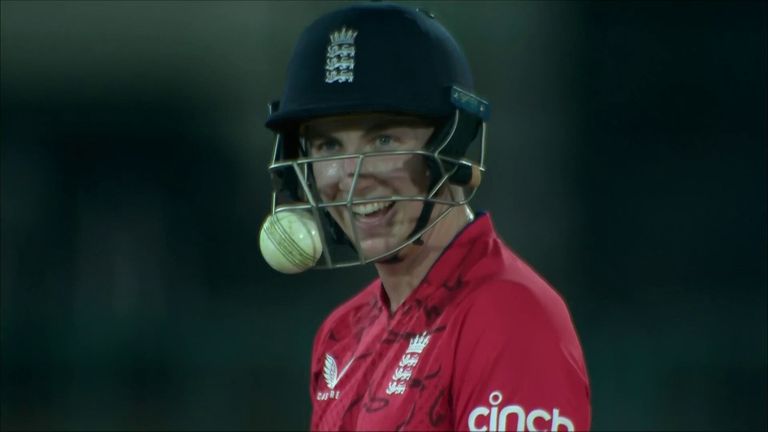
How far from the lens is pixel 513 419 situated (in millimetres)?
1631

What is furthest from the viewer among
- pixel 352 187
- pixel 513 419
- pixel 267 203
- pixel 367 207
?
pixel 267 203

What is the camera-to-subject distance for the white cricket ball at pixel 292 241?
6.74 ft

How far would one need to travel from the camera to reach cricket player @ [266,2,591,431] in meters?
1.75

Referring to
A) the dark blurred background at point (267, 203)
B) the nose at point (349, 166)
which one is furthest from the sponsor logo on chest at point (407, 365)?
the dark blurred background at point (267, 203)

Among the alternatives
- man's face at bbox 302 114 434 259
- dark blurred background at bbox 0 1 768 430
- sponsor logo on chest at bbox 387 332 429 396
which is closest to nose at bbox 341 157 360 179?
man's face at bbox 302 114 434 259

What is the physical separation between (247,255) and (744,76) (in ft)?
6.38

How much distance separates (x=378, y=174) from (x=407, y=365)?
1.14ft

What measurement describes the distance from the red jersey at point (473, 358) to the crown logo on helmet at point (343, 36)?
0.39 meters

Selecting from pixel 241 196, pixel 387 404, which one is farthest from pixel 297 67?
pixel 241 196

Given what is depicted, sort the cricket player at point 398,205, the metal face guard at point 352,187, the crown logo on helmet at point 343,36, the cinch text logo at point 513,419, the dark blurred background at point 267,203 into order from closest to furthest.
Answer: the cinch text logo at point 513,419
the cricket player at point 398,205
the metal face guard at point 352,187
the crown logo on helmet at point 343,36
the dark blurred background at point 267,203

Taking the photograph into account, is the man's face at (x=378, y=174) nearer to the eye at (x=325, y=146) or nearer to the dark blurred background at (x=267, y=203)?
the eye at (x=325, y=146)

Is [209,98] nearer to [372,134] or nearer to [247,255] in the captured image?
[247,255]

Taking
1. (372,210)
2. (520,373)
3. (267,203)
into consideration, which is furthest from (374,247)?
(267,203)

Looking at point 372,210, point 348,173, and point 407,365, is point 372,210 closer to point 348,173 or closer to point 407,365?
point 348,173
